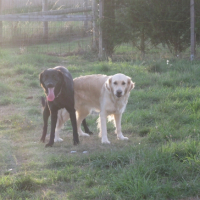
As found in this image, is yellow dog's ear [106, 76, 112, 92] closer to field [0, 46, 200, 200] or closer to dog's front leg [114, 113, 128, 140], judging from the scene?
dog's front leg [114, 113, 128, 140]

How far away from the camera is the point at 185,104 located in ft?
18.6

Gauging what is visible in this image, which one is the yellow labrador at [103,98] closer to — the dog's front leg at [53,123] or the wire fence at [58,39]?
the dog's front leg at [53,123]

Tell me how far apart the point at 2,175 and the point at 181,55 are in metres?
7.15

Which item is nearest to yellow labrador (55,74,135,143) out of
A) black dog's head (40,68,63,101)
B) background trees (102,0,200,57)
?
black dog's head (40,68,63,101)

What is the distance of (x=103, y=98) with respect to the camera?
189 inches

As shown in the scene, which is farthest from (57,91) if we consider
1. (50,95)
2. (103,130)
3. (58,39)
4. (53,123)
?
(58,39)

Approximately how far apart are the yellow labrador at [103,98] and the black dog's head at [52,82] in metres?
0.57

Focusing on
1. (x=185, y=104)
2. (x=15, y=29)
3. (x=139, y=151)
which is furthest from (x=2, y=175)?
(x=15, y=29)

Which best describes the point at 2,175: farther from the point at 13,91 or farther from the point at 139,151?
the point at 13,91

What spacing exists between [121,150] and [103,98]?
3.36 feet

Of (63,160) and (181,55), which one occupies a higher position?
(181,55)

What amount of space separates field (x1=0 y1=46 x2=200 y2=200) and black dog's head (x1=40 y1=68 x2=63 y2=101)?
0.69 meters

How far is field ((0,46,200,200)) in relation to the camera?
3045mm

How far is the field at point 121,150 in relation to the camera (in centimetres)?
304
